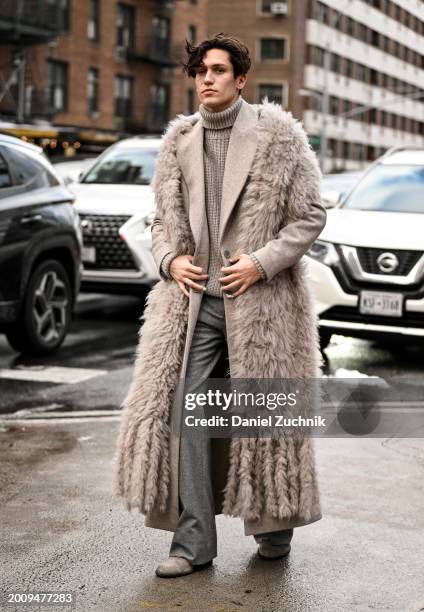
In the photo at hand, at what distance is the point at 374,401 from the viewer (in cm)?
805

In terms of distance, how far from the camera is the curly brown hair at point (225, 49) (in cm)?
435

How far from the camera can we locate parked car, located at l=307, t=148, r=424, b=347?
355 inches

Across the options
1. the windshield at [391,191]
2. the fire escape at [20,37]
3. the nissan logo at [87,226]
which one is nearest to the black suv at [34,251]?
the nissan logo at [87,226]

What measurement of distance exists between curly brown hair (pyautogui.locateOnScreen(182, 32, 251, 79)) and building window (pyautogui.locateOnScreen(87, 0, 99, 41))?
3892 centimetres

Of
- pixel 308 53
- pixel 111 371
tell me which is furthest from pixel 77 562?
pixel 308 53

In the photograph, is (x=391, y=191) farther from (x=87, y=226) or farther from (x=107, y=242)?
(x=87, y=226)

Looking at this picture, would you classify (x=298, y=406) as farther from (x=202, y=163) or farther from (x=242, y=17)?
(x=242, y=17)

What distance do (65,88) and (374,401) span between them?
34437mm

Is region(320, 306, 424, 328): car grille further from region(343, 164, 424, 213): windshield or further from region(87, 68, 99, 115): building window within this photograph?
region(87, 68, 99, 115): building window

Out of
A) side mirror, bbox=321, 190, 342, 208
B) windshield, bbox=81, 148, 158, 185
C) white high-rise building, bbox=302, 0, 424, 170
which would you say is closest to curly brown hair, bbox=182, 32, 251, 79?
side mirror, bbox=321, 190, 342, 208

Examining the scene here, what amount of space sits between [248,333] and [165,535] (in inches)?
42.6

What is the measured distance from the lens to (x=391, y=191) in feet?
34.3

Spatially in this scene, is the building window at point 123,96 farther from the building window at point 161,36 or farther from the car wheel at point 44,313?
the car wheel at point 44,313

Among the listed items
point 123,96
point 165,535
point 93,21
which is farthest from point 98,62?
point 165,535
